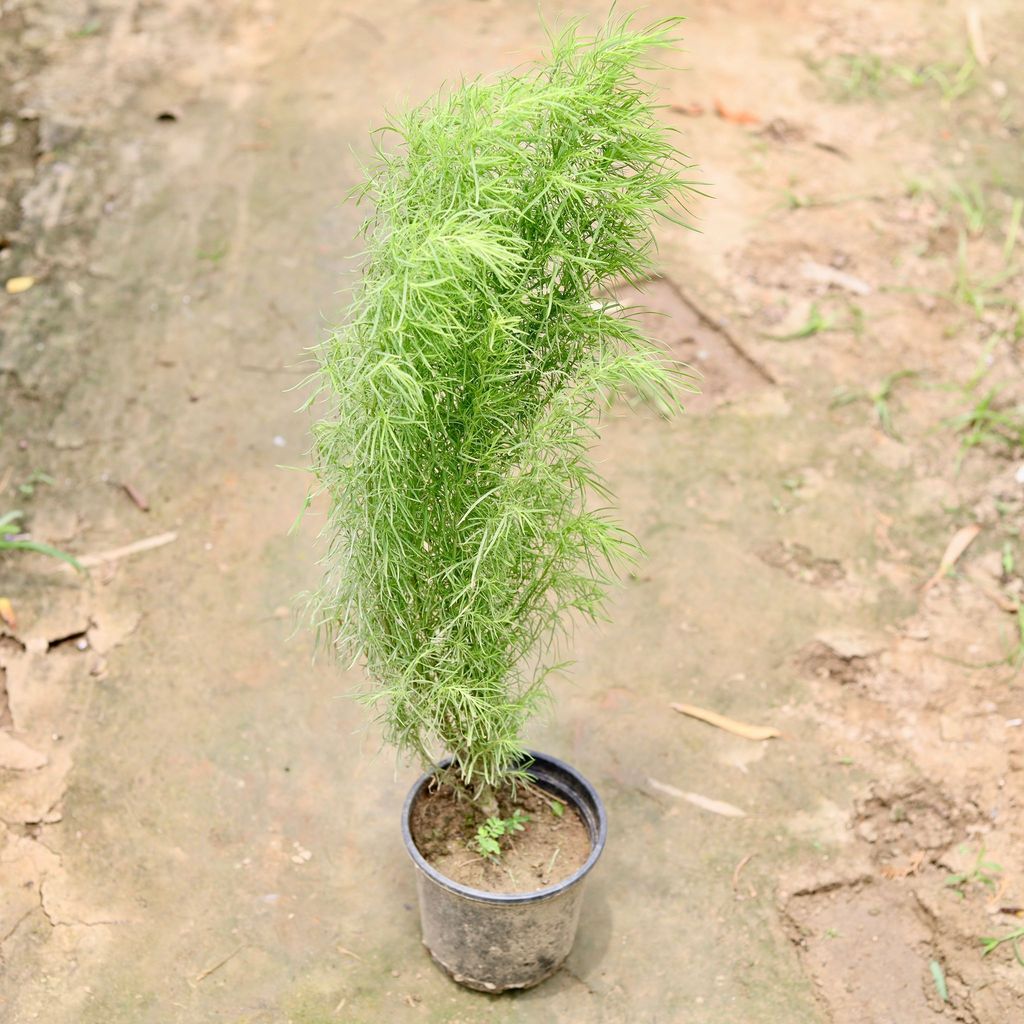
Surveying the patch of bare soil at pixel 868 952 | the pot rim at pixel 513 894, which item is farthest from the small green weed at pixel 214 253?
the patch of bare soil at pixel 868 952

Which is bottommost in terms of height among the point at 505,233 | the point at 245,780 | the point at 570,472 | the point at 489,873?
the point at 245,780

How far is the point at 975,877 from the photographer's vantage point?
3.47 m

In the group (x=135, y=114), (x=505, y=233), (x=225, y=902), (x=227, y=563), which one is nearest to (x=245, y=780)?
(x=225, y=902)

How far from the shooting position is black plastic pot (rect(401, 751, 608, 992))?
295 cm

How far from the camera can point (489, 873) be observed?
10.1 ft

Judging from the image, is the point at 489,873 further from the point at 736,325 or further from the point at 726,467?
the point at 736,325

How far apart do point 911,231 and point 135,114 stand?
3.80 metres

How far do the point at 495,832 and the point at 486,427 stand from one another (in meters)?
1.06

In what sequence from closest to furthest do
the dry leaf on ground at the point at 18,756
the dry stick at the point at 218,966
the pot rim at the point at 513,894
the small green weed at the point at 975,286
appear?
the pot rim at the point at 513,894 < the dry stick at the point at 218,966 < the dry leaf on ground at the point at 18,756 < the small green weed at the point at 975,286

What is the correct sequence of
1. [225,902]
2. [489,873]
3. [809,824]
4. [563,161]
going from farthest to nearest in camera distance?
[809,824] → [225,902] → [489,873] → [563,161]

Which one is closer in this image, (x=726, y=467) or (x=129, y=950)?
(x=129, y=950)

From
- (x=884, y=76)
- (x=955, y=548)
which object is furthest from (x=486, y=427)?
(x=884, y=76)

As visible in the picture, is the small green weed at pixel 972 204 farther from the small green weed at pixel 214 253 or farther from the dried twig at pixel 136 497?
the dried twig at pixel 136 497

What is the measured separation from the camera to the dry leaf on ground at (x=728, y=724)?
12.7 ft
